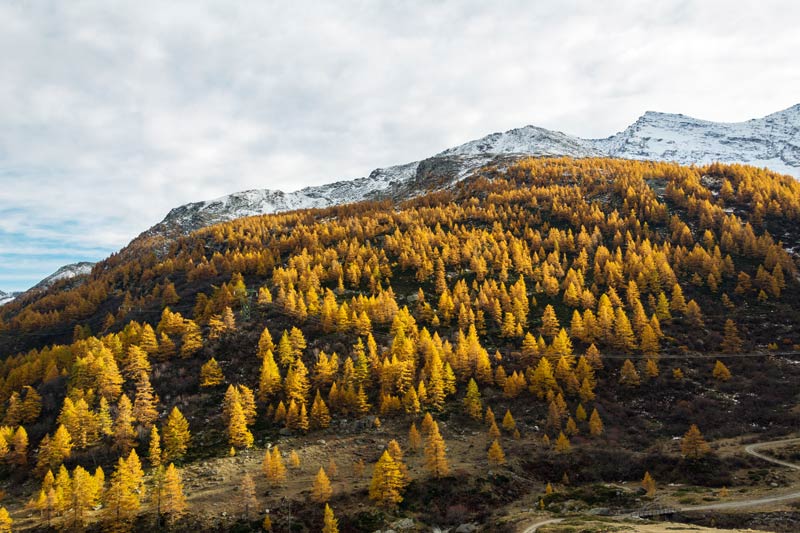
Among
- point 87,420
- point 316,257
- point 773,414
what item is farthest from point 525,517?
point 316,257

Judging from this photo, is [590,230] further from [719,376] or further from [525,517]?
[525,517]

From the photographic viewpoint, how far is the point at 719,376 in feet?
242

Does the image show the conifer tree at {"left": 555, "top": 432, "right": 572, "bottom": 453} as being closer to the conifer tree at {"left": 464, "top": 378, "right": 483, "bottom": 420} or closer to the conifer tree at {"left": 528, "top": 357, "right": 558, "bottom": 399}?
the conifer tree at {"left": 464, "top": 378, "right": 483, "bottom": 420}

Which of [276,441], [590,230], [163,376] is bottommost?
[276,441]

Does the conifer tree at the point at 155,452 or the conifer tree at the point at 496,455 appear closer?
the conifer tree at the point at 496,455

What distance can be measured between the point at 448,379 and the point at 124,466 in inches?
1877

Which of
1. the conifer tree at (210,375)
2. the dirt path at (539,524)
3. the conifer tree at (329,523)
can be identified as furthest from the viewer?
the conifer tree at (210,375)

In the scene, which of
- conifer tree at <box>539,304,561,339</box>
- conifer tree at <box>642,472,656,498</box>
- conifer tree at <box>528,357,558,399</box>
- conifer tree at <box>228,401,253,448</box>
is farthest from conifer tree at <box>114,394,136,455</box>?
conifer tree at <box>539,304,561,339</box>

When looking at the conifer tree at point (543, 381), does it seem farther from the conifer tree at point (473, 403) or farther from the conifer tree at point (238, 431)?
the conifer tree at point (238, 431)

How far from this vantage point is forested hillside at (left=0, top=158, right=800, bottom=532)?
47.4 meters

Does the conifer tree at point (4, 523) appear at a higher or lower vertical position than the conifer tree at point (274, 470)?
higher

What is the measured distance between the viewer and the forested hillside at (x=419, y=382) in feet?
155

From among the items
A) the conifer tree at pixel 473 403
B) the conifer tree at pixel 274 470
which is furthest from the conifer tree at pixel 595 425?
the conifer tree at pixel 274 470

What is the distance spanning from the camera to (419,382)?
7306cm
